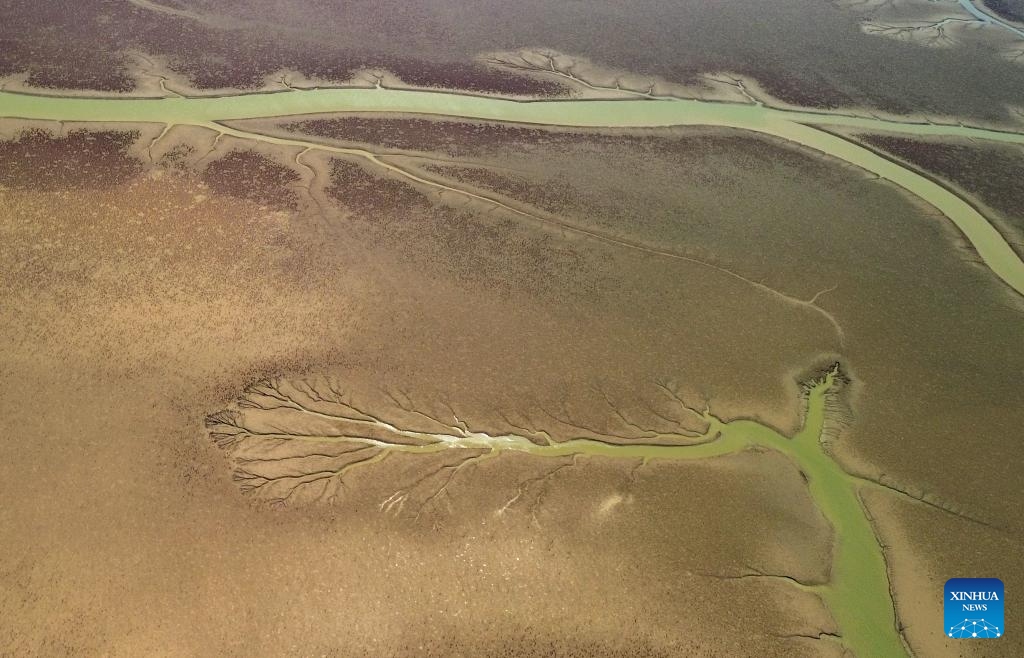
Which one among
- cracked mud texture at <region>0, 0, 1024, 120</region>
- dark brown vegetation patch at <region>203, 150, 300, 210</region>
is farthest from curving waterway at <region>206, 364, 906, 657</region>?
cracked mud texture at <region>0, 0, 1024, 120</region>

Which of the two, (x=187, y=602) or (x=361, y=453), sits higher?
(x=361, y=453)

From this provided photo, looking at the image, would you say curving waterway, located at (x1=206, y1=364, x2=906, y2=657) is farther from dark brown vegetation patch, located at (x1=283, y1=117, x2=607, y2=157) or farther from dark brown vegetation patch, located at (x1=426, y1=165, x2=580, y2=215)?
dark brown vegetation patch, located at (x1=283, y1=117, x2=607, y2=157)

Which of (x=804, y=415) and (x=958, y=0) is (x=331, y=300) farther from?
(x=958, y=0)

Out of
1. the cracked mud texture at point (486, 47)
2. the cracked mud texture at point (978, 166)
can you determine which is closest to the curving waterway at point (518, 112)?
the cracked mud texture at point (978, 166)

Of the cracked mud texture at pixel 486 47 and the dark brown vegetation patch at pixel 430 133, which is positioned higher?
the cracked mud texture at pixel 486 47

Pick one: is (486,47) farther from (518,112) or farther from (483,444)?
(483,444)

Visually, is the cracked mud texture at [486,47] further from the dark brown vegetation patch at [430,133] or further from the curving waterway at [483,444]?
the curving waterway at [483,444]

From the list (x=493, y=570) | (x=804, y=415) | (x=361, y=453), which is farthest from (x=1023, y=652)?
(x=361, y=453)

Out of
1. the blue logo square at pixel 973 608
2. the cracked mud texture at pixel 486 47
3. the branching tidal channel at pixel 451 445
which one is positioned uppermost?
the cracked mud texture at pixel 486 47
